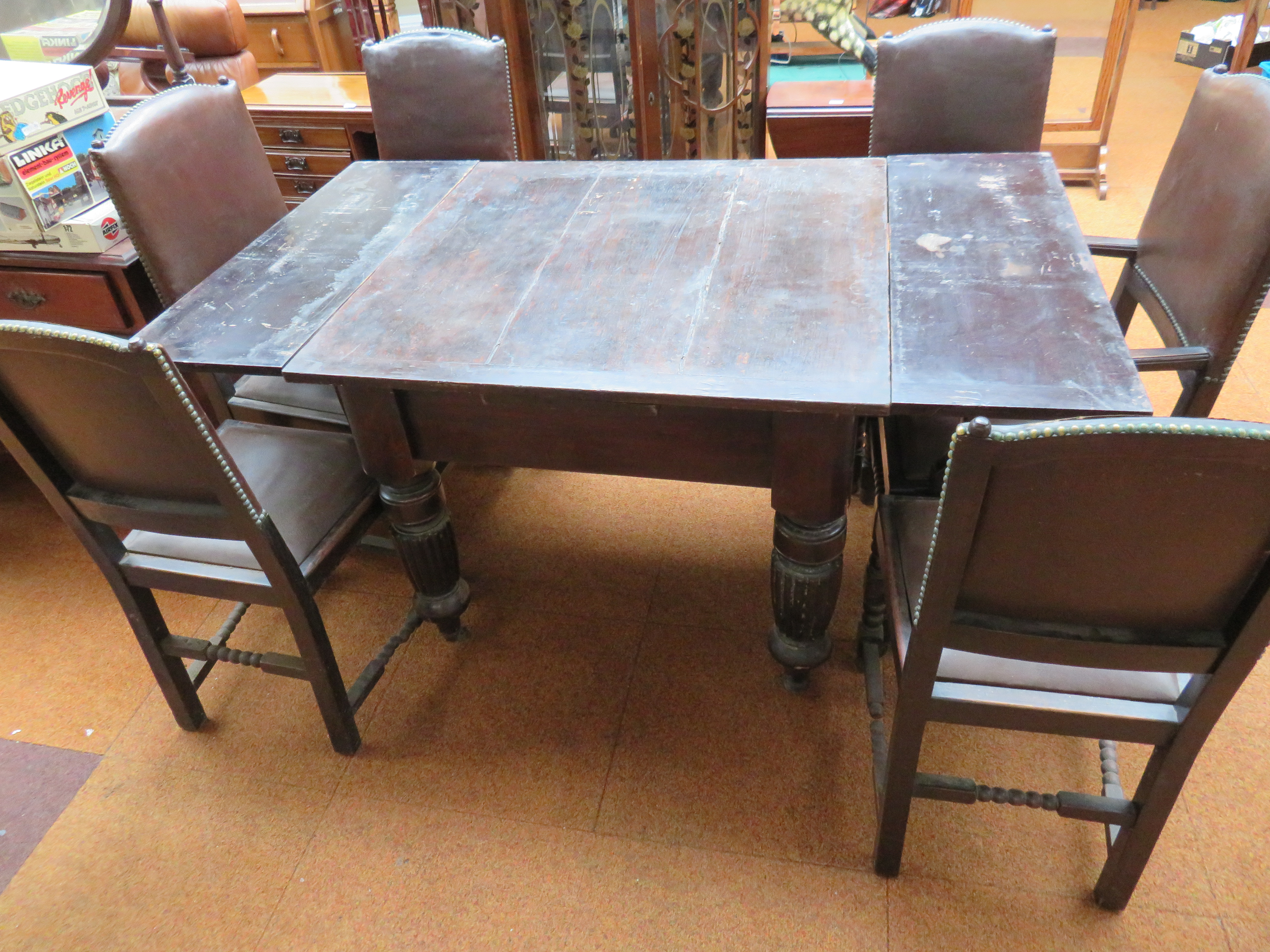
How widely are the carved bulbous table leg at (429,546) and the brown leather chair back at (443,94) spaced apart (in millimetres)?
1017

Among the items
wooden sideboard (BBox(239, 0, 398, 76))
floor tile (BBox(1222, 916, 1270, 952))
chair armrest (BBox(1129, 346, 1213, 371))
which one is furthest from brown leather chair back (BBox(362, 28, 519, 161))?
wooden sideboard (BBox(239, 0, 398, 76))

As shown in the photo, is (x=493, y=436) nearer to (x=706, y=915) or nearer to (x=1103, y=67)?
(x=706, y=915)

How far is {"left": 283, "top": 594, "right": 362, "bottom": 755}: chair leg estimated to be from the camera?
1.47 meters

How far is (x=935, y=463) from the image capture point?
152cm

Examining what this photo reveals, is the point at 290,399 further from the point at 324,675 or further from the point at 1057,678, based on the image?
the point at 1057,678

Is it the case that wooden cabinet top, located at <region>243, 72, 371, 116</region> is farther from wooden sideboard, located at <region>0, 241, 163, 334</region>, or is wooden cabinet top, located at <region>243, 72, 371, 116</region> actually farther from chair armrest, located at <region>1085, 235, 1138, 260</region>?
chair armrest, located at <region>1085, 235, 1138, 260</region>

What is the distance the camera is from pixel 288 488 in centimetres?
158

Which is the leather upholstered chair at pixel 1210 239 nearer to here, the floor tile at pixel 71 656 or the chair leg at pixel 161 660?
the chair leg at pixel 161 660

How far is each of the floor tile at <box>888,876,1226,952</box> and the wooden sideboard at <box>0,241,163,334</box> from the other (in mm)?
1948

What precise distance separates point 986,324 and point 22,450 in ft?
4.79

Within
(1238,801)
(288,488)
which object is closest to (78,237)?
(288,488)

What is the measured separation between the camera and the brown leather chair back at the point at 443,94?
211 cm

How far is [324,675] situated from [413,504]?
33cm

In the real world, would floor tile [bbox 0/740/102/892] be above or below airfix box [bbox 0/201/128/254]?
below
